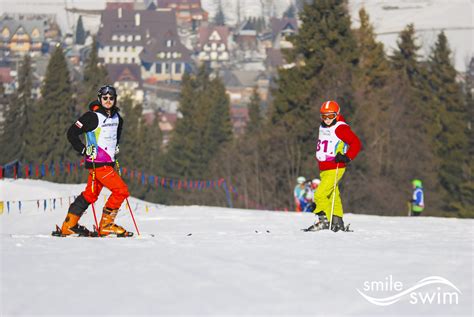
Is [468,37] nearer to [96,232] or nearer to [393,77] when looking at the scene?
[393,77]

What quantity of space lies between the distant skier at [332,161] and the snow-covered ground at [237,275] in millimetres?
744

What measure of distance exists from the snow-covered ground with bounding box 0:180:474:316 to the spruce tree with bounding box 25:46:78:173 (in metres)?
67.2

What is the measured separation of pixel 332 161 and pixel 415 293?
5.65 m

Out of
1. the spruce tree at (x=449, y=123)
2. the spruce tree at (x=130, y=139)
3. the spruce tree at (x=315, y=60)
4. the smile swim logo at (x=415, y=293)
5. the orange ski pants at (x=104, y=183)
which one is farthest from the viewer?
the spruce tree at (x=130, y=139)

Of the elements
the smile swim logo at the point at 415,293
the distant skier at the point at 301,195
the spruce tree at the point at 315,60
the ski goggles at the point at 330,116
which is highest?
the spruce tree at the point at 315,60

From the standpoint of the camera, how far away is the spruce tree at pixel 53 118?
7831 cm

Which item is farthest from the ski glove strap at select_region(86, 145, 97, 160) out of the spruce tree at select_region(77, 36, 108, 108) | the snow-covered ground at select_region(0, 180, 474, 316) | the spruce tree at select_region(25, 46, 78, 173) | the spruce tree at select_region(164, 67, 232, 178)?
the spruce tree at select_region(164, 67, 232, 178)

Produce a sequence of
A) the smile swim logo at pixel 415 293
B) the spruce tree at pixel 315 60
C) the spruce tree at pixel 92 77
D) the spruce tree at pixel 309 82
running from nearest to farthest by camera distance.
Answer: the smile swim logo at pixel 415 293 → the spruce tree at pixel 309 82 → the spruce tree at pixel 315 60 → the spruce tree at pixel 92 77

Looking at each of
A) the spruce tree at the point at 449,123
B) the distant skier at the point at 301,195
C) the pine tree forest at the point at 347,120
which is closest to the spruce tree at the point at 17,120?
the pine tree forest at the point at 347,120

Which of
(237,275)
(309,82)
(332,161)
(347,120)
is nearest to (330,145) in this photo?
(332,161)

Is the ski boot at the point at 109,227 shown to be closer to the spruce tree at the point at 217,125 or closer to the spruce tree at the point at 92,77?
the spruce tree at the point at 92,77

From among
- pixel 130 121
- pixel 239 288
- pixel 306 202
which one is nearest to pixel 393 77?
pixel 130 121

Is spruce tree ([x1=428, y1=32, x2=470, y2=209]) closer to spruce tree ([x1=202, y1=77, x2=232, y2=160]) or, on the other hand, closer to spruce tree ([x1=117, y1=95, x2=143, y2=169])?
spruce tree ([x1=117, y1=95, x2=143, y2=169])

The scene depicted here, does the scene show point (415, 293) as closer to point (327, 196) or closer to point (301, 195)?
point (327, 196)
